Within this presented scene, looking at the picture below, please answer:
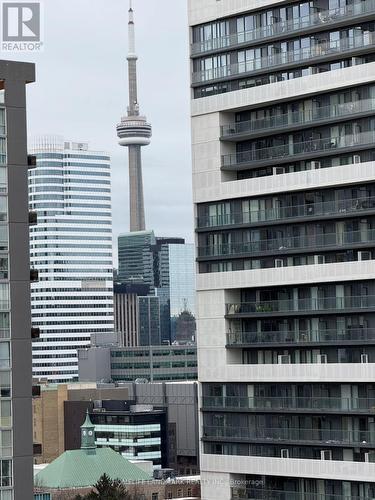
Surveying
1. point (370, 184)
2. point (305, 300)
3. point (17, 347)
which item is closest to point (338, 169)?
point (370, 184)

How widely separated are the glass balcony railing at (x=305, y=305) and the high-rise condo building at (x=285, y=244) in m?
0.09

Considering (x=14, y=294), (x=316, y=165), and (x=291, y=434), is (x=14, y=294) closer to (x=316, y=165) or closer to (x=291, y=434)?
(x=291, y=434)

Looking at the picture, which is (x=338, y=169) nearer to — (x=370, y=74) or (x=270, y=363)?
(x=370, y=74)

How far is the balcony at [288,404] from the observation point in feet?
356

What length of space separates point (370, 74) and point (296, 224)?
1243cm

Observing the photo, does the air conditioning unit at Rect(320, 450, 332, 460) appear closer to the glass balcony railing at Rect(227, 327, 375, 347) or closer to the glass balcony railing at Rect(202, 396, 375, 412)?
the glass balcony railing at Rect(202, 396, 375, 412)

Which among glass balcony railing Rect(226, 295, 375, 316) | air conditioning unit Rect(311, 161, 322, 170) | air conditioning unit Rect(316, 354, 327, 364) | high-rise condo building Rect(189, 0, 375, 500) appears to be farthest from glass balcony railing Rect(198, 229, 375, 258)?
air conditioning unit Rect(316, 354, 327, 364)

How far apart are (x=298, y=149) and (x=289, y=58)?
6.40 metres

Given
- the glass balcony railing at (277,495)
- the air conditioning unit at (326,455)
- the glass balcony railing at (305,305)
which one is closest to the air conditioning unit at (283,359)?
the glass balcony railing at (305,305)

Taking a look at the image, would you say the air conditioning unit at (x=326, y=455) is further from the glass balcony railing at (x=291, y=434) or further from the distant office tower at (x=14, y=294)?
the distant office tower at (x=14, y=294)

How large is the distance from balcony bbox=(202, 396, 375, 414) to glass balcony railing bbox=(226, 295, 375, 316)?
612 centimetres

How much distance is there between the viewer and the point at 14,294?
95000 millimetres

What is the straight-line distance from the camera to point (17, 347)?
3730 inches

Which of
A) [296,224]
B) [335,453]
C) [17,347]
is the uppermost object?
[296,224]
